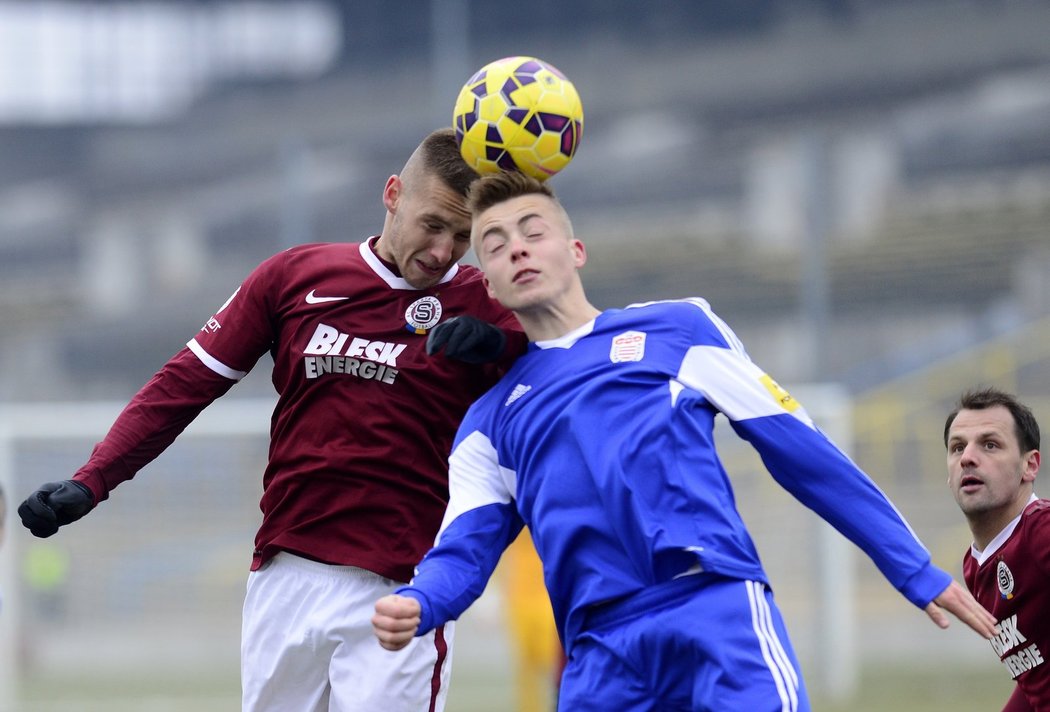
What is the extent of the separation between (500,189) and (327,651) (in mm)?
1296

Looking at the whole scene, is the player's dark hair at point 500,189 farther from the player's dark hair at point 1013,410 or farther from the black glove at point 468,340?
the player's dark hair at point 1013,410

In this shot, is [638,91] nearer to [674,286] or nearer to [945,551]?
[674,286]

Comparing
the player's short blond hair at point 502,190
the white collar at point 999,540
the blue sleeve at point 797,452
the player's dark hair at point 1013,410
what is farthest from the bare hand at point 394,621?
the white collar at point 999,540

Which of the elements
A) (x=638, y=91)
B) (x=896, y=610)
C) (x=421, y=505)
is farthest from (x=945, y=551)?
(x=638, y=91)

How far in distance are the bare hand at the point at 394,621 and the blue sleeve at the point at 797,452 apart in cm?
80

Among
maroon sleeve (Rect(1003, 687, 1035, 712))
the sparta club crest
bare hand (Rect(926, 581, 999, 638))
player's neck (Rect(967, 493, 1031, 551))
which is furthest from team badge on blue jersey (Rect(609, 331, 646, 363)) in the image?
maroon sleeve (Rect(1003, 687, 1035, 712))

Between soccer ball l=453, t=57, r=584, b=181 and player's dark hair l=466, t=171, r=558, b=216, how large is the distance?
18 centimetres

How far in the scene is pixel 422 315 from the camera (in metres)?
3.99

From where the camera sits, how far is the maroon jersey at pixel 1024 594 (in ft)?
13.3

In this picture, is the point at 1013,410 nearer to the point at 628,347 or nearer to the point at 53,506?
the point at 628,347

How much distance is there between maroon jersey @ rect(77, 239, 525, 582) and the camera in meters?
3.94

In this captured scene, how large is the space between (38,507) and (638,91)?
23.7 m

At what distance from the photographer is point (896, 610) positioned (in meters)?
11.5

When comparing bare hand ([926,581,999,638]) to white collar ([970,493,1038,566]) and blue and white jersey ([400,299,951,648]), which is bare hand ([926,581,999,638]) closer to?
blue and white jersey ([400,299,951,648])
